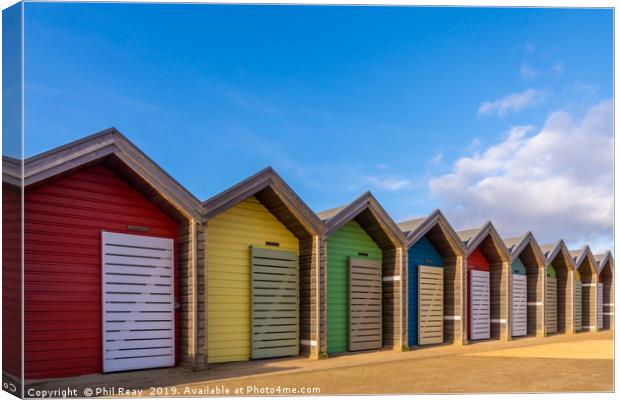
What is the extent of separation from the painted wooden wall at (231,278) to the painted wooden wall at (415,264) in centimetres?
625

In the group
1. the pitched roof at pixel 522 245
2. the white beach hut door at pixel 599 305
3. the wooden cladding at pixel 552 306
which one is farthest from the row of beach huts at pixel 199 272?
the white beach hut door at pixel 599 305

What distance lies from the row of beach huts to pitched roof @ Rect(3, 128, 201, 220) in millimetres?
22

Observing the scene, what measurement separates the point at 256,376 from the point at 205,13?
6846 mm

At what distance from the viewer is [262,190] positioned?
13820mm

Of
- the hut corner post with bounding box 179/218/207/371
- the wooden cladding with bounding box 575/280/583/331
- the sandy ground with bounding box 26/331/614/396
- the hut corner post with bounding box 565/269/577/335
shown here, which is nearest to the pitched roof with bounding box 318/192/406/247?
the sandy ground with bounding box 26/331/614/396

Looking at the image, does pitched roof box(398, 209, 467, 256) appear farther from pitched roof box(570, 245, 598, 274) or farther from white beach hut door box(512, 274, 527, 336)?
pitched roof box(570, 245, 598, 274)

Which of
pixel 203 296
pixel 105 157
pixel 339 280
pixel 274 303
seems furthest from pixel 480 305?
pixel 105 157

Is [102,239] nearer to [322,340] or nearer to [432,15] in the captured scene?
[322,340]

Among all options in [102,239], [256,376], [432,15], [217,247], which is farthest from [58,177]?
[432,15]

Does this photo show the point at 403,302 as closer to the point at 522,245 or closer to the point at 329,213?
the point at 329,213

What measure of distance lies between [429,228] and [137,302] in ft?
32.3

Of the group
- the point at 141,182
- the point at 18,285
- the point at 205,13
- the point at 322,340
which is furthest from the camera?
the point at 322,340

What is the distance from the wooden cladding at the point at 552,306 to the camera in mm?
24781

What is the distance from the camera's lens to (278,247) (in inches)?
570
